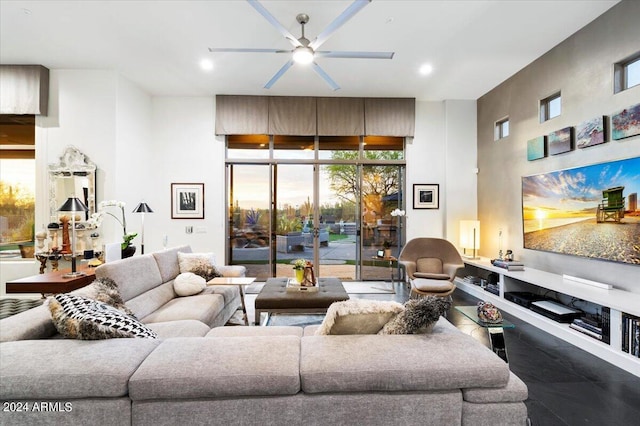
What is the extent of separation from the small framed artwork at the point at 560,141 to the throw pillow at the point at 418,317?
323 centimetres

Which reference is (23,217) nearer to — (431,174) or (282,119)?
(282,119)

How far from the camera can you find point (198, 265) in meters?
3.67

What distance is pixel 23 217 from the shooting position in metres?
4.71

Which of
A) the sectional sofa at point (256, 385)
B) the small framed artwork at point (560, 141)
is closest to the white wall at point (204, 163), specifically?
the small framed artwork at point (560, 141)

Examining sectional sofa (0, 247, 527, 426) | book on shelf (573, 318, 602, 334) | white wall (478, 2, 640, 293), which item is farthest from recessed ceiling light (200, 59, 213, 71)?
book on shelf (573, 318, 602, 334)

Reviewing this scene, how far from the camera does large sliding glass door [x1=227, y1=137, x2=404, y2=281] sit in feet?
18.6

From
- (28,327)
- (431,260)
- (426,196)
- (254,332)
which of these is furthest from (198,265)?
(426,196)

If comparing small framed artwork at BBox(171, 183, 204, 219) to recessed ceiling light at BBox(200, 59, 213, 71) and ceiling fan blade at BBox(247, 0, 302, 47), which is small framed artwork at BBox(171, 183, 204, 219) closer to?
recessed ceiling light at BBox(200, 59, 213, 71)

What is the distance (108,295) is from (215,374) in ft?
4.53

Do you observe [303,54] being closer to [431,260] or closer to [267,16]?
[267,16]

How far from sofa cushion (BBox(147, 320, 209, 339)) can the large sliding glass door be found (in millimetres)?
3213

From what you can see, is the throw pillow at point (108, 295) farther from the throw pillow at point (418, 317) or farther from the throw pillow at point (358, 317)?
the throw pillow at point (418, 317)

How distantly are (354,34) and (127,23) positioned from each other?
259cm

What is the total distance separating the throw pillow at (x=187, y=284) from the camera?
329 cm
